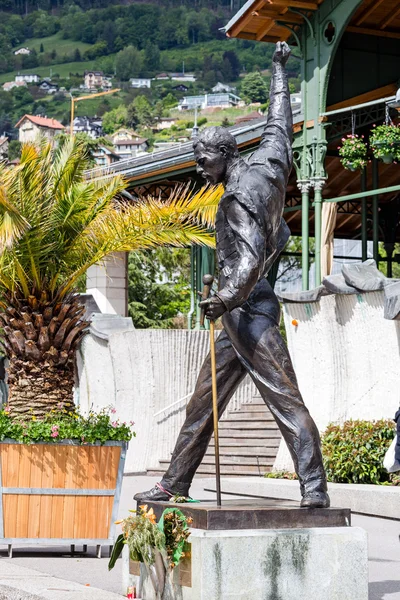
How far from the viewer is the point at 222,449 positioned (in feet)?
55.4

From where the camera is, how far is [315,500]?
5773mm

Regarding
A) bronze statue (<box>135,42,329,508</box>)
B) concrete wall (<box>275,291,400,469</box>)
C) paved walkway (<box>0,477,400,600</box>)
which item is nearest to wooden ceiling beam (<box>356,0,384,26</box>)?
concrete wall (<box>275,291,400,469</box>)

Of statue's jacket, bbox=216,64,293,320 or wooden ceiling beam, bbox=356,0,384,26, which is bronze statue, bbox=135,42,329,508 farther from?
wooden ceiling beam, bbox=356,0,384,26

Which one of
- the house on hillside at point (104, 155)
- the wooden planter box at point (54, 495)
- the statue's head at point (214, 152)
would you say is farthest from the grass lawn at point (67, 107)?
the statue's head at point (214, 152)

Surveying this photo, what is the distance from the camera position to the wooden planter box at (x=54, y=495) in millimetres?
8516

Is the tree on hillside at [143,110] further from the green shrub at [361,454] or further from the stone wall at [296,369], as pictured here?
the green shrub at [361,454]

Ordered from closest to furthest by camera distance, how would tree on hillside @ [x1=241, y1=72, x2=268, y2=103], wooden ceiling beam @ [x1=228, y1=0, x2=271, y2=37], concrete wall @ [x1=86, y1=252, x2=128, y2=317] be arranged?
1. wooden ceiling beam @ [x1=228, y1=0, x2=271, y2=37]
2. concrete wall @ [x1=86, y1=252, x2=128, y2=317]
3. tree on hillside @ [x1=241, y1=72, x2=268, y2=103]

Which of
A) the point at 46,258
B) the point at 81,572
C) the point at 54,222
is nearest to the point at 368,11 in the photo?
the point at 54,222

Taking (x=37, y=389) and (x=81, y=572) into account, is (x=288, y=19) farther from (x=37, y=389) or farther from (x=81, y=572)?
(x=81, y=572)

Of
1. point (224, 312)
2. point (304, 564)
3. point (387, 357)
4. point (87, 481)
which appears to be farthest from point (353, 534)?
point (387, 357)

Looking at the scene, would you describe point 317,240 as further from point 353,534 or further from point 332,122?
point 353,534

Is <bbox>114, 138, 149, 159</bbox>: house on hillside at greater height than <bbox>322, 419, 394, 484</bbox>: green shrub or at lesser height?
greater

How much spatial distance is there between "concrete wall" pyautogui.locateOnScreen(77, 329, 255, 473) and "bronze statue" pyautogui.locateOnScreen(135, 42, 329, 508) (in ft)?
35.0

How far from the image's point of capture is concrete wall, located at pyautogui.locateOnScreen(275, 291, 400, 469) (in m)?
13.3
